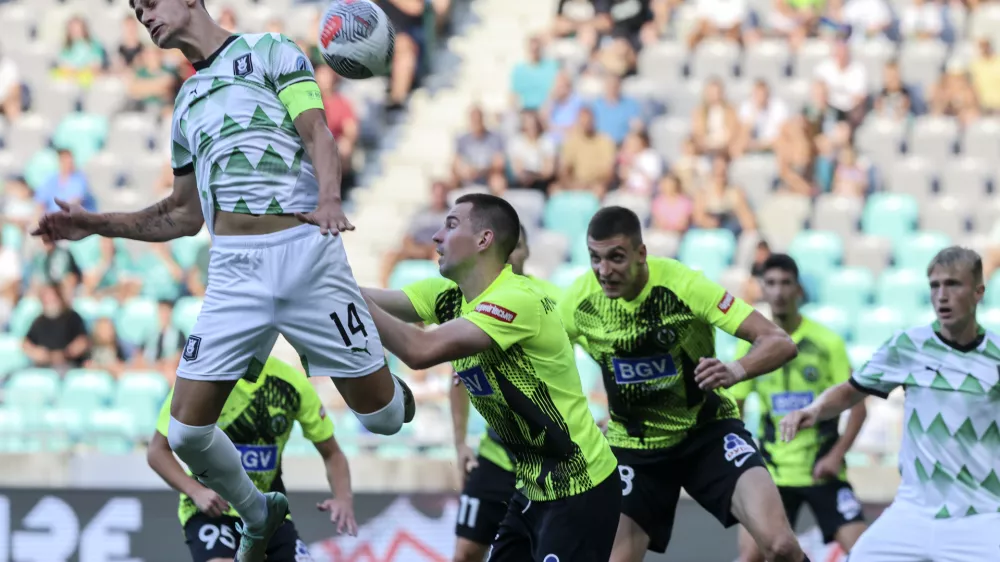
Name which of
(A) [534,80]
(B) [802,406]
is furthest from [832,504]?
(A) [534,80]

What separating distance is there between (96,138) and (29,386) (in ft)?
15.4

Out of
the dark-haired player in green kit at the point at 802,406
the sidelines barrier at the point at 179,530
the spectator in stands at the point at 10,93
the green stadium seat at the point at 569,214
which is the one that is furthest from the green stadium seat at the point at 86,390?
the dark-haired player in green kit at the point at 802,406

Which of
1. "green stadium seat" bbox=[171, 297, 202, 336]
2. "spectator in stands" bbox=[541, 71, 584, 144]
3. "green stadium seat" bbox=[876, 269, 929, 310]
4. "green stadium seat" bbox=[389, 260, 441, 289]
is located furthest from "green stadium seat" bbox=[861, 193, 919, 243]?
"green stadium seat" bbox=[171, 297, 202, 336]

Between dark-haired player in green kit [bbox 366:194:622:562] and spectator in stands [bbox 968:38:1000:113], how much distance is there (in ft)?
36.4

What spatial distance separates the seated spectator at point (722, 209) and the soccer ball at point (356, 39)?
8.79 metres

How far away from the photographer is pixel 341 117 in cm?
1547

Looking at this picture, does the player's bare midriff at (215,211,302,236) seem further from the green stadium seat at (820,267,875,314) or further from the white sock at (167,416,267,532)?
the green stadium seat at (820,267,875,314)

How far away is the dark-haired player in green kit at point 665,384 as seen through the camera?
6.95 meters

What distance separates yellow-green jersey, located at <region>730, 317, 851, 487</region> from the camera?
9320 millimetres

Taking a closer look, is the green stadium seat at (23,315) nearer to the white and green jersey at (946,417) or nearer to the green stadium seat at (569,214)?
the green stadium seat at (569,214)

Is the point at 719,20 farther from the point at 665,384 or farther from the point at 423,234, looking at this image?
the point at 665,384

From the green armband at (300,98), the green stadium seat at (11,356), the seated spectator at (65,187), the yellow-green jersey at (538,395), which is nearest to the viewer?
the green armband at (300,98)

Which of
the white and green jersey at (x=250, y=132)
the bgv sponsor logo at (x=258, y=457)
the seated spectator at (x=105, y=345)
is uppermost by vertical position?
the white and green jersey at (x=250, y=132)

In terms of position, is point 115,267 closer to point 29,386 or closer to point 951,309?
point 29,386
